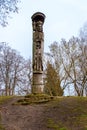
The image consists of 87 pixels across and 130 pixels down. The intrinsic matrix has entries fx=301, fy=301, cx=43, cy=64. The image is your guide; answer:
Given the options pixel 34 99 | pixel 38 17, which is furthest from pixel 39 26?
pixel 34 99

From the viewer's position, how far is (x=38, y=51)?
19703 millimetres

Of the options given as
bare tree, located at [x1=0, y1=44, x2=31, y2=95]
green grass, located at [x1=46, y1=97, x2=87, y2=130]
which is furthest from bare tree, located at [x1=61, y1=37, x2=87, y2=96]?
green grass, located at [x1=46, y1=97, x2=87, y2=130]

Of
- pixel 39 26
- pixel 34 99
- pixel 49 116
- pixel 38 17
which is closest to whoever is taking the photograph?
pixel 49 116

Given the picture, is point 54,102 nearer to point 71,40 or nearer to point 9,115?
point 9,115

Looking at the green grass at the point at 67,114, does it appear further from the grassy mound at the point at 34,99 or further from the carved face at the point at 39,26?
the carved face at the point at 39,26

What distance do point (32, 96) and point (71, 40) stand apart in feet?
63.7

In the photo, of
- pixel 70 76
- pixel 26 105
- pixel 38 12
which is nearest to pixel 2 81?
pixel 70 76

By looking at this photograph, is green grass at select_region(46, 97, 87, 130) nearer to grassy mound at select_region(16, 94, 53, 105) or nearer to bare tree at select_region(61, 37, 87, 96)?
grassy mound at select_region(16, 94, 53, 105)

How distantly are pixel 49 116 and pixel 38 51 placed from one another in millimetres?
6466

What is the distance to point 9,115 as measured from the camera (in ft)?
47.0

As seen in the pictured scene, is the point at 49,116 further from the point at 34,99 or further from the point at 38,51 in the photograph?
the point at 38,51

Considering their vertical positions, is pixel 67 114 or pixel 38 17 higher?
pixel 38 17

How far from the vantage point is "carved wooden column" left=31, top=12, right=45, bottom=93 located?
19172mm

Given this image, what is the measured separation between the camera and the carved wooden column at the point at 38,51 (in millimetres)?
19172
